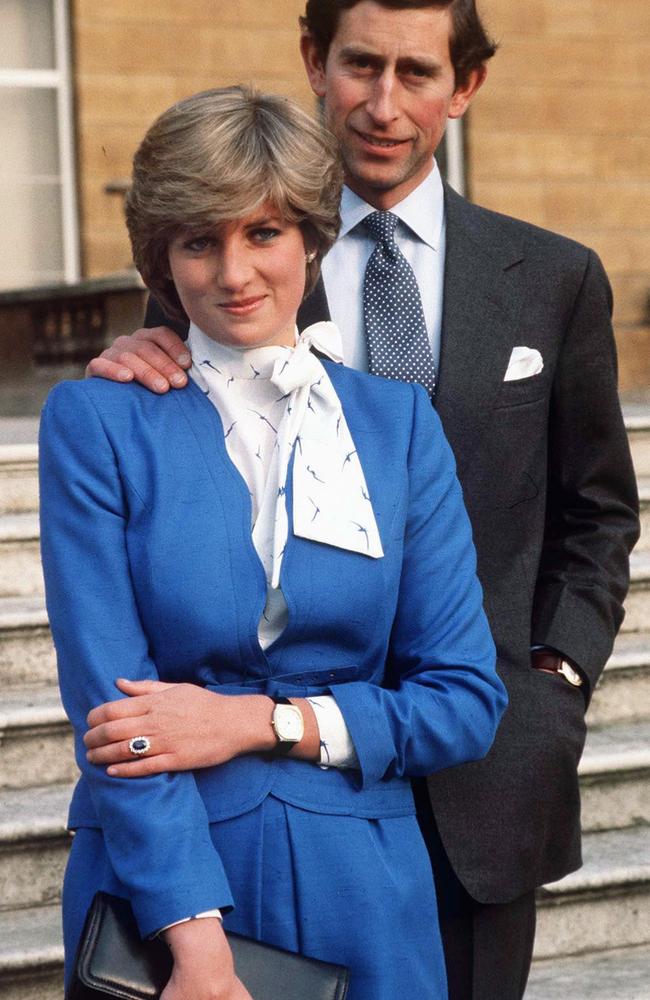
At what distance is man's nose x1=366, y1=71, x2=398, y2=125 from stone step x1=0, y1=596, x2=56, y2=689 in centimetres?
184

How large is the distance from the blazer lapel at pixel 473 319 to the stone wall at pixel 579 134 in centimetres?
593

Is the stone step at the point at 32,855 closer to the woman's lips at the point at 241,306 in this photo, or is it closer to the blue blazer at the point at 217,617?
the blue blazer at the point at 217,617

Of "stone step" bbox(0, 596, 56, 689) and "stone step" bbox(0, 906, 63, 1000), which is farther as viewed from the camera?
"stone step" bbox(0, 596, 56, 689)

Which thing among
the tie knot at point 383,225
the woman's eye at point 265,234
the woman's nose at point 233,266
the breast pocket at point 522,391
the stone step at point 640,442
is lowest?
the stone step at point 640,442

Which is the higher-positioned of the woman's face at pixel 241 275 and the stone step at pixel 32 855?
the woman's face at pixel 241 275

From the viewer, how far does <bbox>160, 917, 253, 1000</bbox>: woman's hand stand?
156 centimetres

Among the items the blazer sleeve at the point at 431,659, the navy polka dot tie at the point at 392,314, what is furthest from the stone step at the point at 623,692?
the blazer sleeve at the point at 431,659

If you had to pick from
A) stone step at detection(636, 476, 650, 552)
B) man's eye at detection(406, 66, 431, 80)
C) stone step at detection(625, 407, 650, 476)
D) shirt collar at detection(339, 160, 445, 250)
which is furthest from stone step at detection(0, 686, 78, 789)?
stone step at detection(625, 407, 650, 476)

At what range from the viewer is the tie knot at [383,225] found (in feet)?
7.32

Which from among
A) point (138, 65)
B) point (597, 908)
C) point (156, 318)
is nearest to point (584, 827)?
point (597, 908)

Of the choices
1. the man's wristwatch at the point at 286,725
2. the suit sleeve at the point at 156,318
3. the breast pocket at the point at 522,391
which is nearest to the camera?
the man's wristwatch at the point at 286,725

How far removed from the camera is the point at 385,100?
210 cm

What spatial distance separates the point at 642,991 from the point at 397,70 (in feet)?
6.19

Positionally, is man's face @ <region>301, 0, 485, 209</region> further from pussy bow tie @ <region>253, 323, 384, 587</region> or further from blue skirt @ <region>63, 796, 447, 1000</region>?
blue skirt @ <region>63, 796, 447, 1000</region>
